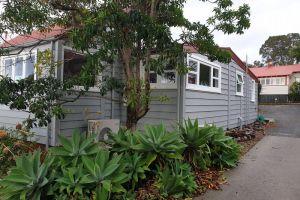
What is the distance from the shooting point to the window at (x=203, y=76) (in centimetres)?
957

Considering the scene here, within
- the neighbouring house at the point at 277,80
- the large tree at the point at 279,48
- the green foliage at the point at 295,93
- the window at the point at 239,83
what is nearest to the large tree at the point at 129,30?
the window at the point at 239,83

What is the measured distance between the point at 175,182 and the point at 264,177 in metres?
2.50

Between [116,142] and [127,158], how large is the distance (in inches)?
21.4

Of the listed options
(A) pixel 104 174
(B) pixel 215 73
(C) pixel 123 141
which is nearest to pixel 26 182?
(A) pixel 104 174

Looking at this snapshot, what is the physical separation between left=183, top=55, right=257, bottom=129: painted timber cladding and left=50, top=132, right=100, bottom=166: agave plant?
4606 mm

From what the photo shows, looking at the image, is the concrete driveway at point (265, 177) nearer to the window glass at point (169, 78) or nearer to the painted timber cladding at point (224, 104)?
the painted timber cladding at point (224, 104)

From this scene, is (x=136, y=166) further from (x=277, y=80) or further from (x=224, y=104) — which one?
(x=277, y=80)

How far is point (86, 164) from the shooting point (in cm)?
423

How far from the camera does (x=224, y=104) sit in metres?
12.6

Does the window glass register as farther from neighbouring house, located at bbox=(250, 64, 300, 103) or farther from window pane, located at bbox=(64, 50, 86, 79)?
neighbouring house, located at bbox=(250, 64, 300, 103)

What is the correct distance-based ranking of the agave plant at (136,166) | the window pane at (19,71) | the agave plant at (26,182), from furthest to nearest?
the window pane at (19,71)
the agave plant at (136,166)
the agave plant at (26,182)

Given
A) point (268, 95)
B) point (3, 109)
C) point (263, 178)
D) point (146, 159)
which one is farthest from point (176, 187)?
point (268, 95)

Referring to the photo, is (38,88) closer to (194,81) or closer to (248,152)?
(194,81)

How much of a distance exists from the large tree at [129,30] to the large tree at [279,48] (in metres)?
62.2
